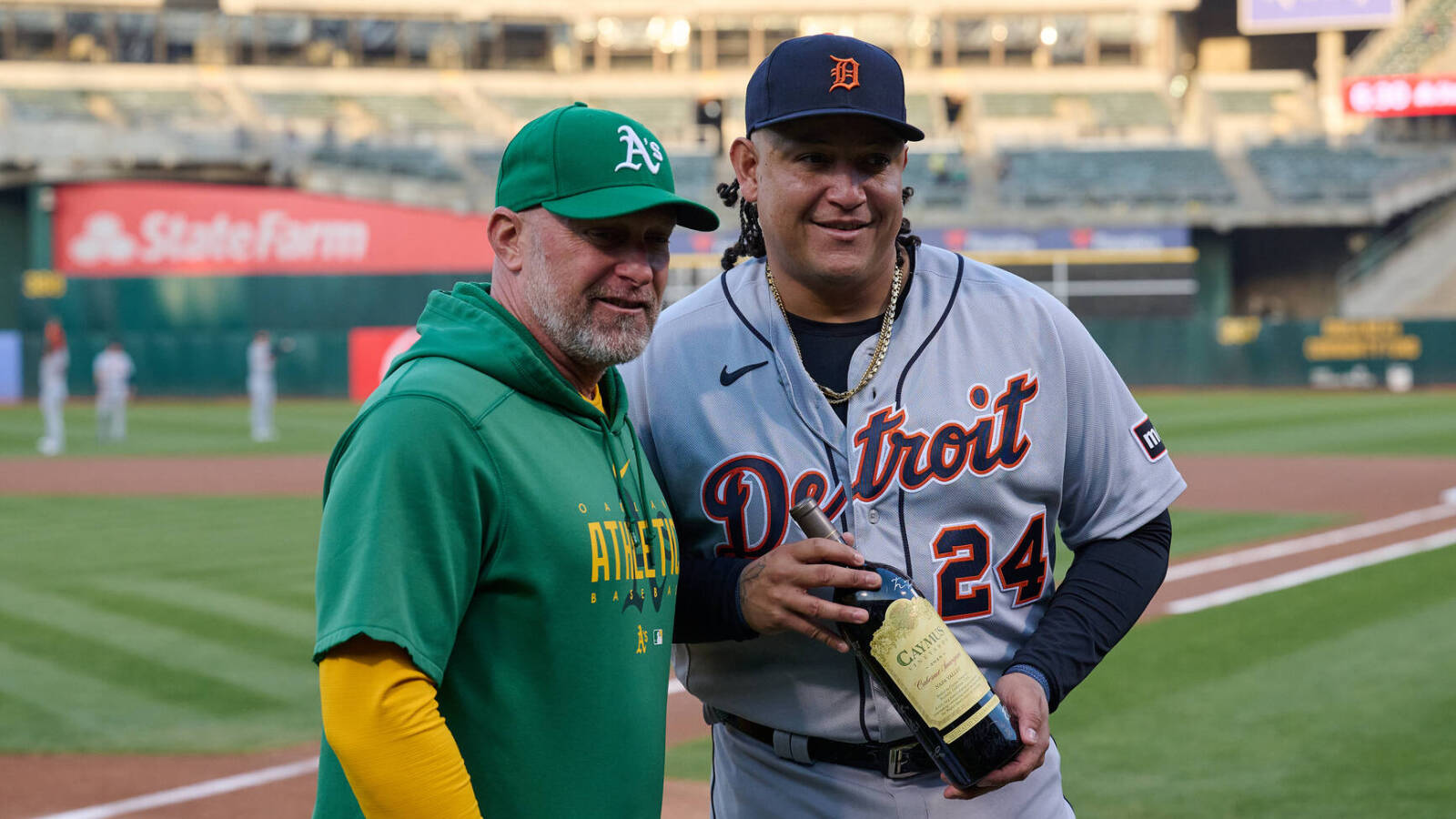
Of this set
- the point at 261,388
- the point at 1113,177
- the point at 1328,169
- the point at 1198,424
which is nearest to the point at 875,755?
Answer: the point at 261,388

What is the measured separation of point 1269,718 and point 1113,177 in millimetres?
35156

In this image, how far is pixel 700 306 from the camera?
2.95 m

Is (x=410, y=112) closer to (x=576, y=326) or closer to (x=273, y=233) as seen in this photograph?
(x=273, y=233)

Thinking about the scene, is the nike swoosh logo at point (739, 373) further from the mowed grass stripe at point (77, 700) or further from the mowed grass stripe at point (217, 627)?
the mowed grass stripe at point (217, 627)

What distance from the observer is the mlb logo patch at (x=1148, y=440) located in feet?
9.19

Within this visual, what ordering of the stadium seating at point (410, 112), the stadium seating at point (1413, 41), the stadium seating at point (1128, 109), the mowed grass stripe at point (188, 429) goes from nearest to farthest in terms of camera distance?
the mowed grass stripe at point (188, 429) < the stadium seating at point (1413, 41) < the stadium seating at point (410, 112) < the stadium seating at point (1128, 109)

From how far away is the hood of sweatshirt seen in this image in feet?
7.18

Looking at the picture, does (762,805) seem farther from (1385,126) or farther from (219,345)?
(1385,126)

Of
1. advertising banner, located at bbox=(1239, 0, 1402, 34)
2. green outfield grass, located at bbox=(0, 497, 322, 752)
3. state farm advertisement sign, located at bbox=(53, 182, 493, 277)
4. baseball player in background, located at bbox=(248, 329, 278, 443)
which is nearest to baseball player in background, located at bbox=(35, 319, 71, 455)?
baseball player in background, located at bbox=(248, 329, 278, 443)

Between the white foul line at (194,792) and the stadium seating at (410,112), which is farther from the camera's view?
the stadium seating at (410,112)

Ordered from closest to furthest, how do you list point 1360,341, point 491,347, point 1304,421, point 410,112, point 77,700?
1. point 491,347
2. point 77,700
3. point 1304,421
4. point 1360,341
5. point 410,112

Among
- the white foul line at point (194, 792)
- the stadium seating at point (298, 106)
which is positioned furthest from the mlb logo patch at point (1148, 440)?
the stadium seating at point (298, 106)

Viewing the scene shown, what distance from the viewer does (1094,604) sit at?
8.85 ft

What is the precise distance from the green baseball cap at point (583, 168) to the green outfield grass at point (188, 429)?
56.0 ft
